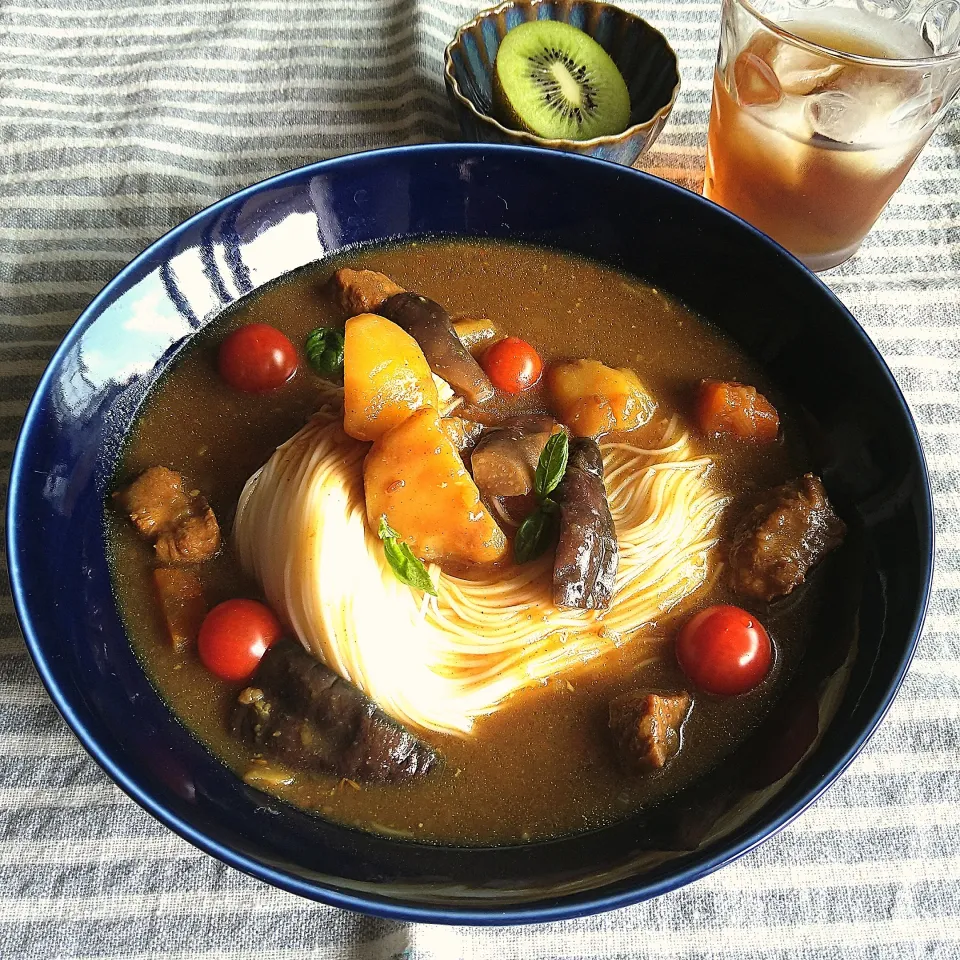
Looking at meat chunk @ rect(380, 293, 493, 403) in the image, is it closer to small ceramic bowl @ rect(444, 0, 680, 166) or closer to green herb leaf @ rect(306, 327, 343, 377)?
green herb leaf @ rect(306, 327, 343, 377)

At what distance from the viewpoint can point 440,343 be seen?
5.12 meters

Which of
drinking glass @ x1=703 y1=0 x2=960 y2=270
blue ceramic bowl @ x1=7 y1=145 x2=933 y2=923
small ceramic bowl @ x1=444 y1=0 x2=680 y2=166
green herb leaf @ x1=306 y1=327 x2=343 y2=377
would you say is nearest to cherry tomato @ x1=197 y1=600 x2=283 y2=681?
blue ceramic bowl @ x1=7 y1=145 x2=933 y2=923

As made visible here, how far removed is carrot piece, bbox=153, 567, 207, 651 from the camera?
4.48 meters

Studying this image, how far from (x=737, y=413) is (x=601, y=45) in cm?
312

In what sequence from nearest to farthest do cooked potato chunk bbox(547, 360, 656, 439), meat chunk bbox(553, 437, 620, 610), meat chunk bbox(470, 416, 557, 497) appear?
meat chunk bbox(553, 437, 620, 610) < meat chunk bbox(470, 416, 557, 497) < cooked potato chunk bbox(547, 360, 656, 439)

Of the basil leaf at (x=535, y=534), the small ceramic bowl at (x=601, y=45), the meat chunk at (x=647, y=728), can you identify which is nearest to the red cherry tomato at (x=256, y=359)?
the basil leaf at (x=535, y=534)

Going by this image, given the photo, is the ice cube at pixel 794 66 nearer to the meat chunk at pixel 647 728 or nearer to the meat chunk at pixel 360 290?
the meat chunk at pixel 360 290

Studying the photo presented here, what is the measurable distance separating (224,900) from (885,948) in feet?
9.66

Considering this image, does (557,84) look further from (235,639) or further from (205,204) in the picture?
(235,639)

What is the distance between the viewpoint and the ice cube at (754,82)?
534 cm

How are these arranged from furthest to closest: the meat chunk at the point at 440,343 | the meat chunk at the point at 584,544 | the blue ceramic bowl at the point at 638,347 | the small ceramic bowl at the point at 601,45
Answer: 1. the small ceramic bowl at the point at 601,45
2. the meat chunk at the point at 440,343
3. the meat chunk at the point at 584,544
4. the blue ceramic bowl at the point at 638,347

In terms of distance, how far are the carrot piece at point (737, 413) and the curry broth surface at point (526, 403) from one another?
9cm

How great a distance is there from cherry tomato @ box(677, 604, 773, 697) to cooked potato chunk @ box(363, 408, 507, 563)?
104 centimetres

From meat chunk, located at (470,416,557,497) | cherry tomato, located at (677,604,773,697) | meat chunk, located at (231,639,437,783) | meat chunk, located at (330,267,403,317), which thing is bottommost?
meat chunk, located at (231,639,437,783)
